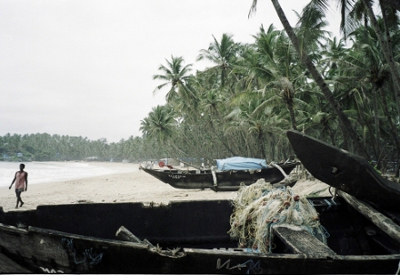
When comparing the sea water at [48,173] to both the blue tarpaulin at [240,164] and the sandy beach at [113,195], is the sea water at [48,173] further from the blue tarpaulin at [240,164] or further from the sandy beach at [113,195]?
the blue tarpaulin at [240,164]

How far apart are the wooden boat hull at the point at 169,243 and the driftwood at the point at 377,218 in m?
0.38

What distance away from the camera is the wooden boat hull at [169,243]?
2.15m

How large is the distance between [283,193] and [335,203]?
972 millimetres

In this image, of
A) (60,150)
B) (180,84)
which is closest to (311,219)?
(180,84)

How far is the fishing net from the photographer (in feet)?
10.4

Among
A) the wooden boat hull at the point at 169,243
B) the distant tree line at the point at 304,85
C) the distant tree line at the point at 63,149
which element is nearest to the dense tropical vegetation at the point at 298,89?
the distant tree line at the point at 304,85

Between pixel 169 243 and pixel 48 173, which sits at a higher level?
pixel 169 243

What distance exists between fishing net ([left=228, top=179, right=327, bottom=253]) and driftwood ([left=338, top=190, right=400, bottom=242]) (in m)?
0.50

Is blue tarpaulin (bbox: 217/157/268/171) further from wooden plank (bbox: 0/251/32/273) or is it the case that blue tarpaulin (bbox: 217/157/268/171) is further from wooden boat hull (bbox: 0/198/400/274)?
wooden plank (bbox: 0/251/32/273)

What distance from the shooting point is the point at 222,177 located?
539 inches

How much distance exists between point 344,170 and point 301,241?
881mm

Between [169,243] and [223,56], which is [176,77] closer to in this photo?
[223,56]

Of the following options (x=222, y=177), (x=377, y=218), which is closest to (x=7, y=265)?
(x=377, y=218)

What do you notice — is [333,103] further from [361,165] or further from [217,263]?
[217,263]
